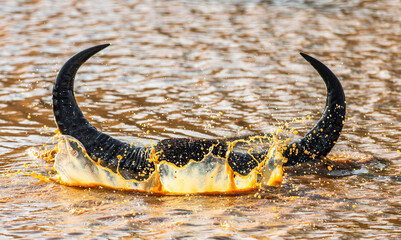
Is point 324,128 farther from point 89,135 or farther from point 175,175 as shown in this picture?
point 89,135

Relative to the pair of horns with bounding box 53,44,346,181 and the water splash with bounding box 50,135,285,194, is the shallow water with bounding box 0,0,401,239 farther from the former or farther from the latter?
the pair of horns with bounding box 53,44,346,181

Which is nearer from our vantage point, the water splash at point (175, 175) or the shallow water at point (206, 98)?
the shallow water at point (206, 98)

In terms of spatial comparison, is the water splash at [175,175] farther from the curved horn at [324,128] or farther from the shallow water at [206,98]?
the curved horn at [324,128]

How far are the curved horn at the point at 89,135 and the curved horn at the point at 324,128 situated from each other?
143 cm

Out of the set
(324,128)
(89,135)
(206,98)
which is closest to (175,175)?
(89,135)

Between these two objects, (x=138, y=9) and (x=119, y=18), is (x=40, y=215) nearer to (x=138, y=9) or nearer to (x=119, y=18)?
(x=119, y=18)

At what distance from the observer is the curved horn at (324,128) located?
6312 mm

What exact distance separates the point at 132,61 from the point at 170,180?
19.3 ft

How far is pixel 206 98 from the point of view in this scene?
9.42 meters

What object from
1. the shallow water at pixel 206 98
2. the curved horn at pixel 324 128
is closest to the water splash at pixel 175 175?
the shallow water at pixel 206 98

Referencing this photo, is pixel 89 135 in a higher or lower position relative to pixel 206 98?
higher

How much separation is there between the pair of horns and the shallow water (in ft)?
1.06

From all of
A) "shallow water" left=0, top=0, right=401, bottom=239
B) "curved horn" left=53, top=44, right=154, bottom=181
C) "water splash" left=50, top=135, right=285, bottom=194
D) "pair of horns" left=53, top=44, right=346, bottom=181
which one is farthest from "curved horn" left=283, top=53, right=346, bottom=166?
"curved horn" left=53, top=44, right=154, bottom=181

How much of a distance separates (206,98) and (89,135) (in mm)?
3254
